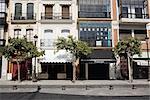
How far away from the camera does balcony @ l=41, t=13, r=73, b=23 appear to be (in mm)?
27828

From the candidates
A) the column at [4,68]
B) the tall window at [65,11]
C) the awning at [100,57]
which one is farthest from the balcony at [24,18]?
the awning at [100,57]

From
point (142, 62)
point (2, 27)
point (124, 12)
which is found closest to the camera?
point (142, 62)

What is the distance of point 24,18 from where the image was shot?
27.9 meters

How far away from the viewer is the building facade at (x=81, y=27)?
90.8 feet

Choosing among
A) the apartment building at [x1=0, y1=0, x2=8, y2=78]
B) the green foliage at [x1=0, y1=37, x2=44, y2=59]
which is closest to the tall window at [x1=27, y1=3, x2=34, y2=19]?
the apartment building at [x1=0, y1=0, x2=8, y2=78]

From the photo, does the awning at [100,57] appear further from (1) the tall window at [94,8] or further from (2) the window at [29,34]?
(2) the window at [29,34]

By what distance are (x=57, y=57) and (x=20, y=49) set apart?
4.11m

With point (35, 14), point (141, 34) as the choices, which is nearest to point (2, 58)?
point (35, 14)

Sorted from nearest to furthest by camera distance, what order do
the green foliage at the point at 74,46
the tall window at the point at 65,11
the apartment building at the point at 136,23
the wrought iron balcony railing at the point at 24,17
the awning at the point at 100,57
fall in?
the green foliage at the point at 74,46 < the awning at the point at 100,57 < the wrought iron balcony railing at the point at 24,17 < the apartment building at the point at 136,23 < the tall window at the point at 65,11

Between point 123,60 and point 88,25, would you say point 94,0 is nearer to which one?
point 88,25

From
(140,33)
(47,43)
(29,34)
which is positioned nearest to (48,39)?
(47,43)

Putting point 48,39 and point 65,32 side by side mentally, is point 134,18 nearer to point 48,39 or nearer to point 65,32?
point 65,32

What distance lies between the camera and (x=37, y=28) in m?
27.9

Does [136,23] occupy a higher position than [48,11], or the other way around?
[48,11]
